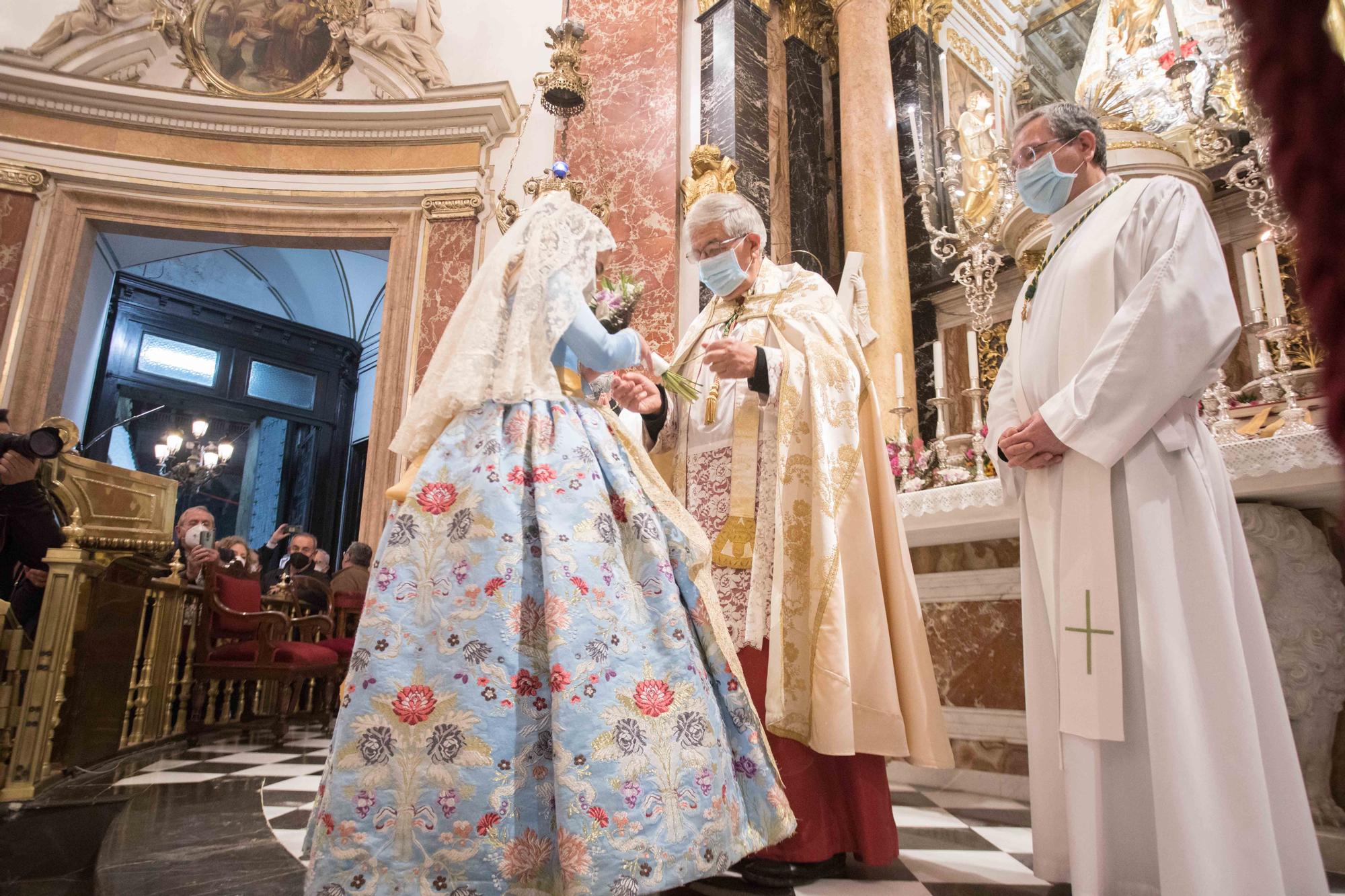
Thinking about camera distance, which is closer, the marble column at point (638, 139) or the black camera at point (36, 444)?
the black camera at point (36, 444)

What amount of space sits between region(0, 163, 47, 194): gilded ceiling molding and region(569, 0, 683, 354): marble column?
15.0ft

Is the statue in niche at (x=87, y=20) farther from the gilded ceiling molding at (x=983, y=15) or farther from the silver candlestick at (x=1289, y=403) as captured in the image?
the silver candlestick at (x=1289, y=403)

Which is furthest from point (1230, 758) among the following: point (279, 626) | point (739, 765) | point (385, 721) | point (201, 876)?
point (279, 626)

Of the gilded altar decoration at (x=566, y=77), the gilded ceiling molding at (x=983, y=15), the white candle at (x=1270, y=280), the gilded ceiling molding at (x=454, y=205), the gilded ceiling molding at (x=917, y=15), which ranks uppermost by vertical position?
the gilded ceiling molding at (x=983, y=15)

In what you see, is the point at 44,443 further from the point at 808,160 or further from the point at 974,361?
the point at 808,160

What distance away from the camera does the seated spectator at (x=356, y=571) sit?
6641 millimetres

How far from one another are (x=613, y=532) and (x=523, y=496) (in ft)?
0.71

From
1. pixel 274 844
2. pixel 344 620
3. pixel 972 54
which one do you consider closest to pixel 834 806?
pixel 274 844

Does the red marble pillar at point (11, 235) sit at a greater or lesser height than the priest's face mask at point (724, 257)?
greater

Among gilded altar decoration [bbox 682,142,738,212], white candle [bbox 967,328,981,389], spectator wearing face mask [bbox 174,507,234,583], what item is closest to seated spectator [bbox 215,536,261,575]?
spectator wearing face mask [bbox 174,507,234,583]

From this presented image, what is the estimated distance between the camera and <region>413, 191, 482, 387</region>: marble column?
7.13 meters

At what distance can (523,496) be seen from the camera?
1.88 metres

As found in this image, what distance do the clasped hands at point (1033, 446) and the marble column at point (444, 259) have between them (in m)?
5.68

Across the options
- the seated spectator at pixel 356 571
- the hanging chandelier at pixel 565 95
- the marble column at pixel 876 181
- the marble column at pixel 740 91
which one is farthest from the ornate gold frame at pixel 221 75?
the marble column at pixel 876 181
